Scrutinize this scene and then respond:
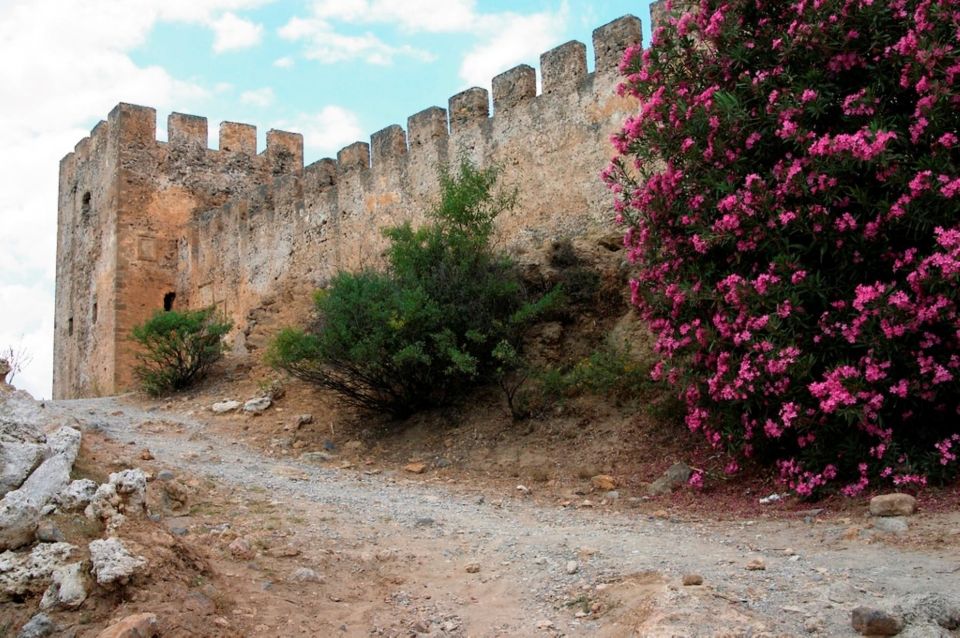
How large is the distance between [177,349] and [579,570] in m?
10.5

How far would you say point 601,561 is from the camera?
5.57 m

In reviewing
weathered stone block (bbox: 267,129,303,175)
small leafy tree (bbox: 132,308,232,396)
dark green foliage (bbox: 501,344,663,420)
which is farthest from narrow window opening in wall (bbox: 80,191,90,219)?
dark green foliage (bbox: 501,344,663,420)

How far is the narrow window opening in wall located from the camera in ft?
68.4

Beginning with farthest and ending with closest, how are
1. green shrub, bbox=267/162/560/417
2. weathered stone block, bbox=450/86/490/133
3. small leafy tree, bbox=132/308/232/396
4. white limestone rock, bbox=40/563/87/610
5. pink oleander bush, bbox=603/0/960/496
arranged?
small leafy tree, bbox=132/308/232/396, weathered stone block, bbox=450/86/490/133, green shrub, bbox=267/162/560/417, pink oleander bush, bbox=603/0/960/496, white limestone rock, bbox=40/563/87/610

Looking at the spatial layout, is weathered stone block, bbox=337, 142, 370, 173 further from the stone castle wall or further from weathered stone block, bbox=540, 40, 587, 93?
weathered stone block, bbox=540, 40, 587, 93

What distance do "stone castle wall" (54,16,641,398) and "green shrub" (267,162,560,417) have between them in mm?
1108

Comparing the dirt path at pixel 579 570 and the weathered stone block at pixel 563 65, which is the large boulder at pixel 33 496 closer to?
the dirt path at pixel 579 570

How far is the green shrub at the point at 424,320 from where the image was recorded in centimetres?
1020

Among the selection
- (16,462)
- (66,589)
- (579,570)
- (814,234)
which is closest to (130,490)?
(16,462)

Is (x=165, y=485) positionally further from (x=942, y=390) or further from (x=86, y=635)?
(x=942, y=390)

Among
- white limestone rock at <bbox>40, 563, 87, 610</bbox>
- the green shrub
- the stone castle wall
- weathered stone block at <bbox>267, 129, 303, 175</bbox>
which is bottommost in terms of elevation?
white limestone rock at <bbox>40, 563, 87, 610</bbox>

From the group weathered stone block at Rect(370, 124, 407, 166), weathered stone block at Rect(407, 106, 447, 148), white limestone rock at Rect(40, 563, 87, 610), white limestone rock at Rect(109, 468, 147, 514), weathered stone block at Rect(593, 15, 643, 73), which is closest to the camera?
white limestone rock at Rect(40, 563, 87, 610)

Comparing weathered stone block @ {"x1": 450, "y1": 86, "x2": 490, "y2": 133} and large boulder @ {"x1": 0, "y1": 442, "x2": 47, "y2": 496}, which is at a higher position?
weathered stone block @ {"x1": 450, "y1": 86, "x2": 490, "y2": 133}

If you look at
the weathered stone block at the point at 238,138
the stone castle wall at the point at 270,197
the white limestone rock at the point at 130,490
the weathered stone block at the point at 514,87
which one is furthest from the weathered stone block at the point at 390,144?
the white limestone rock at the point at 130,490
